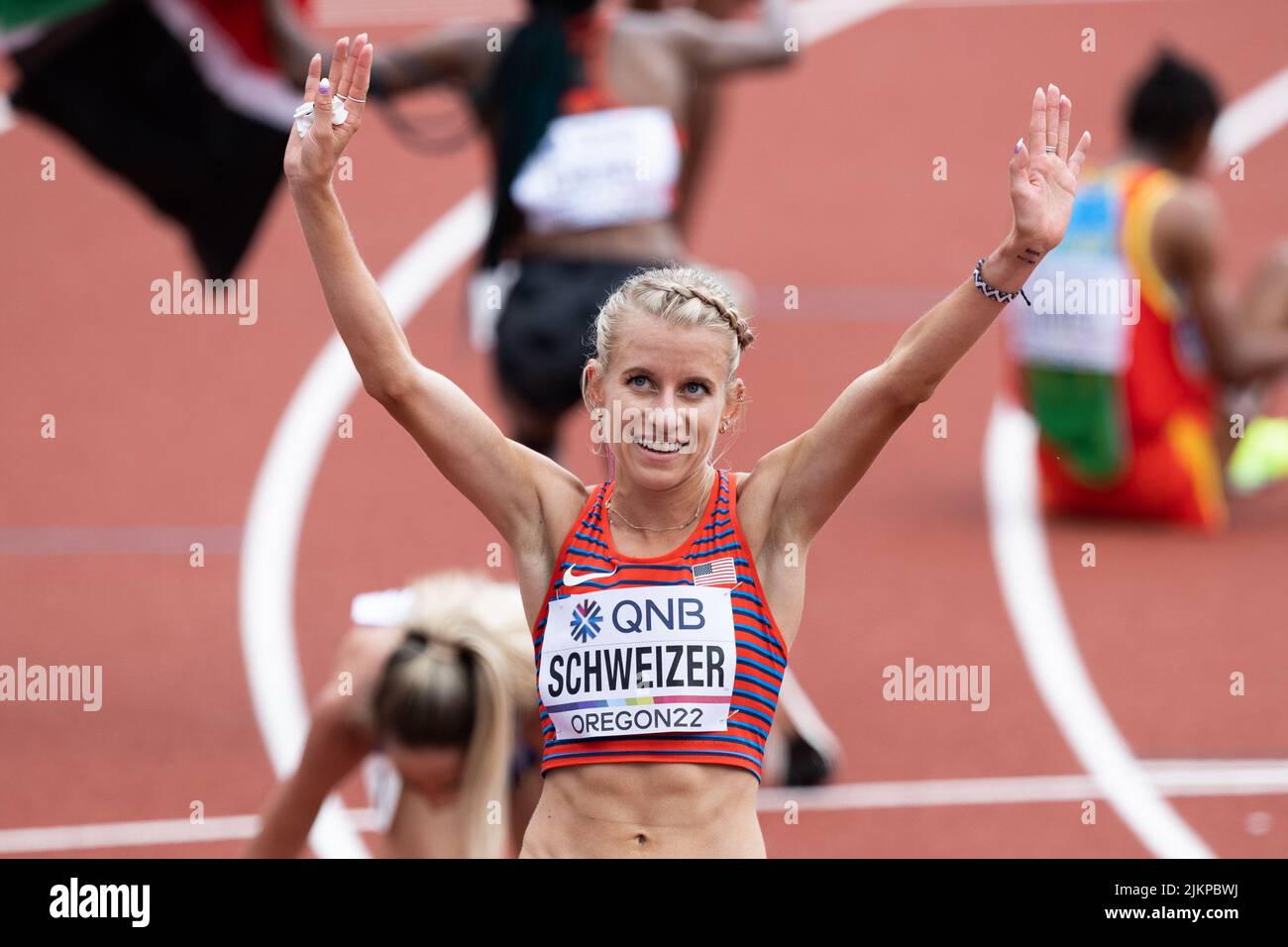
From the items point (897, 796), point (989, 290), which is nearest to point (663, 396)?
point (989, 290)

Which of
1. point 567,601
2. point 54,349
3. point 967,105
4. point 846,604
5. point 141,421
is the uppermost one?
point 967,105

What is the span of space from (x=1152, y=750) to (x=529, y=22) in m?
3.16

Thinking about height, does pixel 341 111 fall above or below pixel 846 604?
below

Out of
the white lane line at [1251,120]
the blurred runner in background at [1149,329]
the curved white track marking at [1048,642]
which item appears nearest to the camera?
the curved white track marking at [1048,642]

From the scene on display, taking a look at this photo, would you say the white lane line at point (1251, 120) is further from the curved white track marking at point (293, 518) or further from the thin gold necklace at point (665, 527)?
the thin gold necklace at point (665, 527)

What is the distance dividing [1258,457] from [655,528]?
6.73 meters

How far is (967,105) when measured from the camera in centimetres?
1538

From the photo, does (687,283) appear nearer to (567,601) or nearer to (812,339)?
(567,601)

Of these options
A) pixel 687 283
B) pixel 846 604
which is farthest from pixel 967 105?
pixel 687 283

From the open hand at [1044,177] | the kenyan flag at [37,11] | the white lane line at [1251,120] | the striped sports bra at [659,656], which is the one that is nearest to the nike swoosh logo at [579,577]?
the striped sports bra at [659,656]

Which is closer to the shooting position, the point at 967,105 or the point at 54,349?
the point at 54,349

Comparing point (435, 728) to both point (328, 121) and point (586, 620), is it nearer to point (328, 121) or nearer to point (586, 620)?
point (586, 620)

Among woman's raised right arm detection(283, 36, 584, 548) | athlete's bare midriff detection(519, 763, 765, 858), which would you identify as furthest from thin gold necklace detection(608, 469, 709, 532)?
athlete's bare midriff detection(519, 763, 765, 858)

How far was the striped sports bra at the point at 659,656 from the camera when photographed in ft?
10.8
